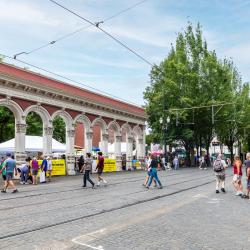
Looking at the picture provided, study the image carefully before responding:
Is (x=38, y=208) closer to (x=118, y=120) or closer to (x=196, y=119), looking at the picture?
(x=118, y=120)

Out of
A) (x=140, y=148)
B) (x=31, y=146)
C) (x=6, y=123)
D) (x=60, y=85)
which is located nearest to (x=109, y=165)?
(x=31, y=146)

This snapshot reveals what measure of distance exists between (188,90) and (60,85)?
18320 millimetres

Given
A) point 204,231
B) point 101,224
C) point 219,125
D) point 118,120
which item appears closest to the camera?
point 204,231

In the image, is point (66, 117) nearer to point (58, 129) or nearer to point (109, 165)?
point (109, 165)

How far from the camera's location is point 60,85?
104 ft

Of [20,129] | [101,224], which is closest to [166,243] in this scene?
[101,224]

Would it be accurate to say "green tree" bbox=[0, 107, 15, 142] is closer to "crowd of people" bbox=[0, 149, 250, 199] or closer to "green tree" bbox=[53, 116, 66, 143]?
"green tree" bbox=[53, 116, 66, 143]

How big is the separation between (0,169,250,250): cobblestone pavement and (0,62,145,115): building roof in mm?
14837

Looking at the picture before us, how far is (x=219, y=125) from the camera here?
49.1 m

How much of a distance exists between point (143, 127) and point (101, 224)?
37004 millimetres

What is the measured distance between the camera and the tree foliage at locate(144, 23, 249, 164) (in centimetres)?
4450

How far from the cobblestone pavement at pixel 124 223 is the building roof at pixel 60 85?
1484 cm

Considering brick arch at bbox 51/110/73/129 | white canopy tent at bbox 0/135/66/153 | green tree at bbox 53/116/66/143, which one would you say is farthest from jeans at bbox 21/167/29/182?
green tree at bbox 53/116/66/143

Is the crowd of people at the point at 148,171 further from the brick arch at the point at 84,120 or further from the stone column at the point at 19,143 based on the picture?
the brick arch at the point at 84,120
